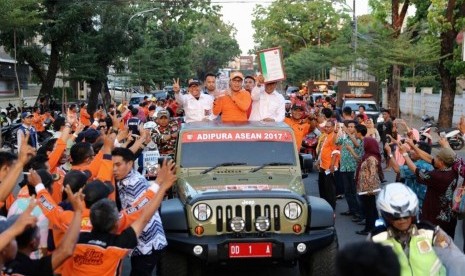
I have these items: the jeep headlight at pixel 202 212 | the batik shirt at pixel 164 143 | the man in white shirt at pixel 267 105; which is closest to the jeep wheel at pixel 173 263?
the jeep headlight at pixel 202 212

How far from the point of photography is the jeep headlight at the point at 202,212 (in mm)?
7641

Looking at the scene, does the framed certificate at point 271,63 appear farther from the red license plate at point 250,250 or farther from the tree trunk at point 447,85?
the tree trunk at point 447,85

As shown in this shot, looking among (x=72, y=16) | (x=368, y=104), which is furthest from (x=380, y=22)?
(x=72, y=16)

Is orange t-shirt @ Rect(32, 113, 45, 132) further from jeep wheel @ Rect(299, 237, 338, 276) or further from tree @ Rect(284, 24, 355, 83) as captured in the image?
tree @ Rect(284, 24, 355, 83)

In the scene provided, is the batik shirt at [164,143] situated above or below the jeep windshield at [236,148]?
below

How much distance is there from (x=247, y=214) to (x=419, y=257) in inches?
140

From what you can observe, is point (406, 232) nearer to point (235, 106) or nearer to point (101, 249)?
point (101, 249)

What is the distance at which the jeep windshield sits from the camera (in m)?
8.90

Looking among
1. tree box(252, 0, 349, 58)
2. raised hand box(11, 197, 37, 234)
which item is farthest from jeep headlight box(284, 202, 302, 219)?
tree box(252, 0, 349, 58)

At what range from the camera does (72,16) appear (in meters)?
33.2

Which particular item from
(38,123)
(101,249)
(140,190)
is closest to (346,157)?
(140,190)

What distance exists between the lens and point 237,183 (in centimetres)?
819

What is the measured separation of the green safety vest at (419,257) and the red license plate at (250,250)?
326 centimetres

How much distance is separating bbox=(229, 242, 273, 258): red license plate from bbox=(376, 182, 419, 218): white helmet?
322cm
